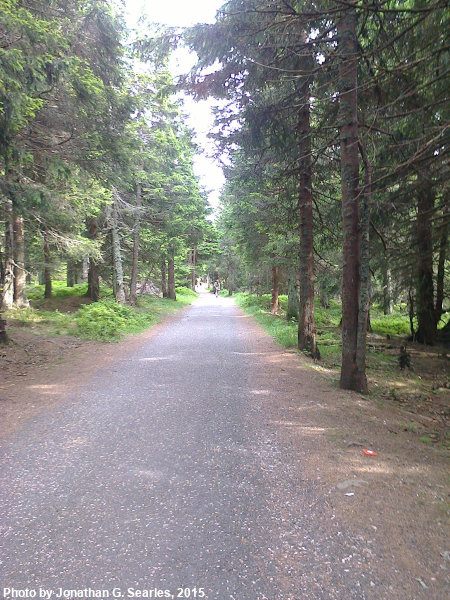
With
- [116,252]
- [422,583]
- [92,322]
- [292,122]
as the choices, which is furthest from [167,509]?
[116,252]

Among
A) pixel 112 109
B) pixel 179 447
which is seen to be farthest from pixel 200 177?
pixel 179 447

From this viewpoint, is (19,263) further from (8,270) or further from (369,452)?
(369,452)

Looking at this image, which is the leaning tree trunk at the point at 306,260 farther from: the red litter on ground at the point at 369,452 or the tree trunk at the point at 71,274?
the tree trunk at the point at 71,274

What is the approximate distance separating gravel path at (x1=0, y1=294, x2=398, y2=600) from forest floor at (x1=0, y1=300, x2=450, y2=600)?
274mm

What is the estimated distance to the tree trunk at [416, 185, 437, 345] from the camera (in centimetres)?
915

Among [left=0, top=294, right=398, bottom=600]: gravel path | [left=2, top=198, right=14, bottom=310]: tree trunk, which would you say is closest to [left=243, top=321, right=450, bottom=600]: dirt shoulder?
[left=0, top=294, right=398, bottom=600]: gravel path

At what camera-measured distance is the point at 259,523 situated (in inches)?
111

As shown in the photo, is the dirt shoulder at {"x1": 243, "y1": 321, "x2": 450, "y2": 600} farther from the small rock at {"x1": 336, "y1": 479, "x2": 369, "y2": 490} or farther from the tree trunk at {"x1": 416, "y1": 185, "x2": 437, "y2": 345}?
the tree trunk at {"x1": 416, "y1": 185, "x2": 437, "y2": 345}

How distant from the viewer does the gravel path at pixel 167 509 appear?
225 cm

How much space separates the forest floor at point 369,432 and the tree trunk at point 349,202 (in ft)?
2.12

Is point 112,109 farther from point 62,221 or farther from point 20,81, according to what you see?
point 62,221

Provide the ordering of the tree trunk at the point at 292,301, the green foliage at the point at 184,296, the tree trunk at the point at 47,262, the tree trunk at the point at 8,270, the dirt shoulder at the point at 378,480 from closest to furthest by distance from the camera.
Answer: the dirt shoulder at the point at 378,480, the tree trunk at the point at 8,270, the tree trunk at the point at 47,262, the tree trunk at the point at 292,301, the green foliage at the point at 184,296

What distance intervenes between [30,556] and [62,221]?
1224cm

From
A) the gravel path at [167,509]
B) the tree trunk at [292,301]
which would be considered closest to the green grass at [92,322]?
the tree trunk at [292,301]
